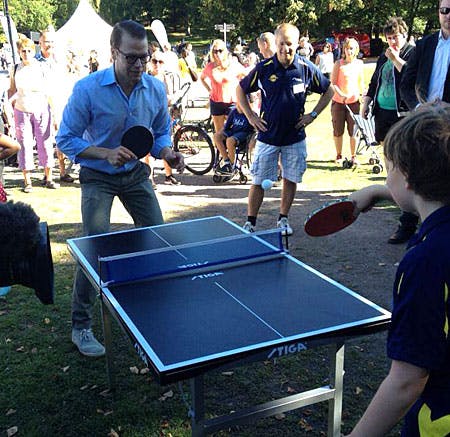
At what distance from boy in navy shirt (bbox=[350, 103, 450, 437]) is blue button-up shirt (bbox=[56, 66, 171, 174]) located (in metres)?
2.65

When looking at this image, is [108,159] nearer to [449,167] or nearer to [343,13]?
[449,167]

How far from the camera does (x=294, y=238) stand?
6.61 meters

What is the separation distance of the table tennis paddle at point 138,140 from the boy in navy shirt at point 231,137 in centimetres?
507

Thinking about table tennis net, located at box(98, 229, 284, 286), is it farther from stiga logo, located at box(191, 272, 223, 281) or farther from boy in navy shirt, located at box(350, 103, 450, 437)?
boy in navy shirt, located at box(350, 103, 450, 437)

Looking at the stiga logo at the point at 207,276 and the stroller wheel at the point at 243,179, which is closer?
the stiga logo at the point at 207,276

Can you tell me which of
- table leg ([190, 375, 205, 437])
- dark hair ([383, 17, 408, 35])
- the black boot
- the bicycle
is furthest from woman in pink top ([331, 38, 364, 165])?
table leg ([190, 375, 205, 437])

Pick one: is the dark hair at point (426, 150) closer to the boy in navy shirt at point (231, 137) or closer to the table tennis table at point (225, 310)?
the table tennis table at point (225, 310)

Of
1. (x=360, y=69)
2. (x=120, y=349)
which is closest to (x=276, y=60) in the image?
(x=120, y=349)

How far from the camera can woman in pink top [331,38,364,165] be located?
9.91 metres

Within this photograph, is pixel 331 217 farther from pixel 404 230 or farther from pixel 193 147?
pixel 193 147

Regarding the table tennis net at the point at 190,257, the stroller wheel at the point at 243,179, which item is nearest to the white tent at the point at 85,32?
the stroller wheel at the point at 243,179

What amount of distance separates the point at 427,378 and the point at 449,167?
0.57 m

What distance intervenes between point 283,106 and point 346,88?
168 inches

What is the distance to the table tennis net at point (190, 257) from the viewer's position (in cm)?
293
